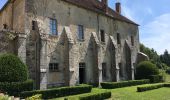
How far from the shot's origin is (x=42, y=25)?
21297 millimetres

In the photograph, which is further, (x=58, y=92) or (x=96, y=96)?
(x=58, y=92)

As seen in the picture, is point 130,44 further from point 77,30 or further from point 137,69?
point 77,30

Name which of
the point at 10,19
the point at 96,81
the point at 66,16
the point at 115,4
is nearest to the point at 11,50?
the point at 10,19

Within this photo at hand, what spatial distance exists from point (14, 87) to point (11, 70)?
1213 millimetres

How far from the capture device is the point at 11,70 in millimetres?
16156

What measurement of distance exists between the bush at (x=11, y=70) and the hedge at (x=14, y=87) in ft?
1.24

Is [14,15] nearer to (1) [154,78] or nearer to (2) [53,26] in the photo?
(2) [53,26]

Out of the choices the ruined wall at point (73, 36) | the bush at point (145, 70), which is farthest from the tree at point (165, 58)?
the ruined wall at point (73, 36)

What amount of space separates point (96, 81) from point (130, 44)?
1158 centimetres

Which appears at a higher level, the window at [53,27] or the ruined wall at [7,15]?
the ruined wall at [7,15]

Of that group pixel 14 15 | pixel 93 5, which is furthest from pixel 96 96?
pixel 93 5

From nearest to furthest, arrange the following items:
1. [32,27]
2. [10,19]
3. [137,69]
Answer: [32,27]
[10,19]
[137,69]

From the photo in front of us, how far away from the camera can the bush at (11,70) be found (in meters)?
15.9

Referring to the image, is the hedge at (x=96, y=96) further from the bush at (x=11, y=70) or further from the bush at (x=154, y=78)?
the bush at (x=154, y=78)
